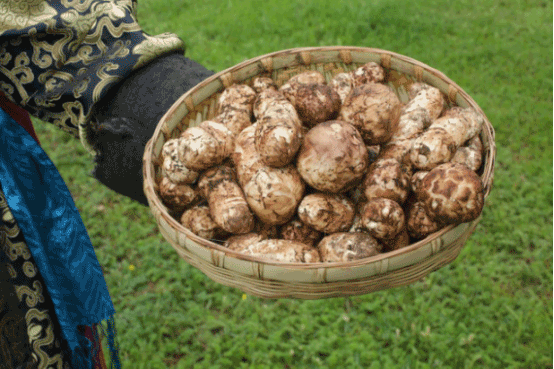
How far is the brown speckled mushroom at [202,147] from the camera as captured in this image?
170 centimetres

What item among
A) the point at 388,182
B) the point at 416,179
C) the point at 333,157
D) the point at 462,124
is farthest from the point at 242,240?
the point at 462,124

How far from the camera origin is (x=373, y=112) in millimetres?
1666

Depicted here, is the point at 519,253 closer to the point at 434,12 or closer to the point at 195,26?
the point at 434,12

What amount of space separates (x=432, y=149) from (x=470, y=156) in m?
0.15

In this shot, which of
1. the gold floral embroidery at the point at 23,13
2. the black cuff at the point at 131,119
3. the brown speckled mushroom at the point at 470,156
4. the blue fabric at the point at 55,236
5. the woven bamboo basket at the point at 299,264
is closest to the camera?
the woven bamboo basket at the point at 299,264

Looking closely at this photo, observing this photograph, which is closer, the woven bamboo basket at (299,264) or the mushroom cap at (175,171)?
the woven bamboo basket at (299,264)

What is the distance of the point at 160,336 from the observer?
2.64 meters

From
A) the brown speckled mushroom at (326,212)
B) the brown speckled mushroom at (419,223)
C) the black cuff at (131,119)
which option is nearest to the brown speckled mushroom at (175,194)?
the black cuff at (131,119)

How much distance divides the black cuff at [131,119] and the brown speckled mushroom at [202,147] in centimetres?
19

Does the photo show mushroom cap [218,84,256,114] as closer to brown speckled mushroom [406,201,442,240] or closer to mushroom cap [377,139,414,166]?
mushroom cap [377,139,414,166]

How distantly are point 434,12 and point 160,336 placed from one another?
3859 mm

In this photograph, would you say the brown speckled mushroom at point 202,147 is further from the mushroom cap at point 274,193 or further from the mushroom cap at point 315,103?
the mushroom cap at point 315,103

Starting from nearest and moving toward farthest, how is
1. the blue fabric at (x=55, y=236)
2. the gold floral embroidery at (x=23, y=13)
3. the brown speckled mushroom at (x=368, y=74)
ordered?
1. the blue fabric at (x=55, y=236)
2. the gold floral embroidery at (x=23, y=13)
3. the brown speckled mushroom at (x=368, y=74)

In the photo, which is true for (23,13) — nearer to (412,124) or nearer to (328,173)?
(328,173)
